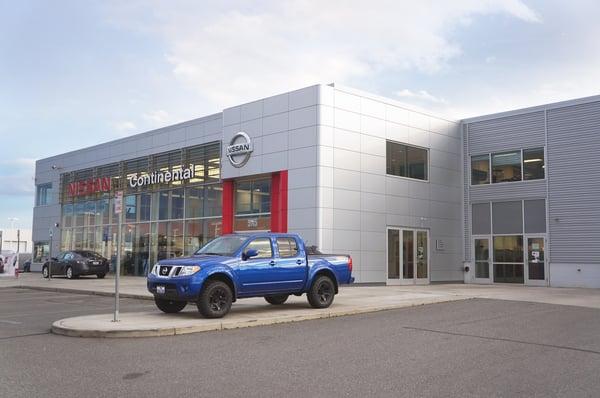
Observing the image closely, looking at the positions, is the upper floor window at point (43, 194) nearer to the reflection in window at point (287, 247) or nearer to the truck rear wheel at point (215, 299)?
the reflection in window at point (287, 247)

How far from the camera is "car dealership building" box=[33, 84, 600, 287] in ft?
79.2

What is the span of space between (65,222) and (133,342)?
33.5 metres

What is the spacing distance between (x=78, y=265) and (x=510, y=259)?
827 inches

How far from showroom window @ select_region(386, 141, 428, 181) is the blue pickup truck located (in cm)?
1193

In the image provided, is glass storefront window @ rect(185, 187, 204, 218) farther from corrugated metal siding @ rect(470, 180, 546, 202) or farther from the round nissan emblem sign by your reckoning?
corrugated metal siding @ rect(470, 180, 546, 202)

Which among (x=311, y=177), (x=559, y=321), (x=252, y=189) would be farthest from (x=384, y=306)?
(x=252, y=189)

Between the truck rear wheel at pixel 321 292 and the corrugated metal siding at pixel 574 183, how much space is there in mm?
15117

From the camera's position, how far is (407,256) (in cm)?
2678

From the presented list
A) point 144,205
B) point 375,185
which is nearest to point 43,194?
point 144,205

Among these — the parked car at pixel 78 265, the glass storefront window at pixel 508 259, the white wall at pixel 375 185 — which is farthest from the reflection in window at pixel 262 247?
the parked car at pixel 78 265

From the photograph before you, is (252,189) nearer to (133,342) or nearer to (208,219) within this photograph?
(208,219)

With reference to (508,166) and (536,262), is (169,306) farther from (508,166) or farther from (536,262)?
(508,166)

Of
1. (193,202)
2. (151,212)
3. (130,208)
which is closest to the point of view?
(193,202)

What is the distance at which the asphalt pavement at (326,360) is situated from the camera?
22.6ft
